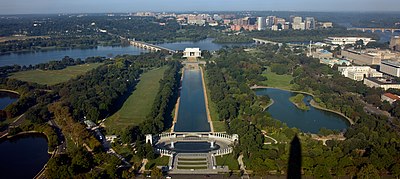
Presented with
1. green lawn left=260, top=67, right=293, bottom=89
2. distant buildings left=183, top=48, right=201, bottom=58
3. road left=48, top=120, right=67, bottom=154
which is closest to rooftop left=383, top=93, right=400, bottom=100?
green lawn left=260, top=67, right=293, bottom=89

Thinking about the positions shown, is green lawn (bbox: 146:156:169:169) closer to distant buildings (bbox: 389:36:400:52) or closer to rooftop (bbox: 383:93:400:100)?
rooftop (bbox: 383:93:400:100)

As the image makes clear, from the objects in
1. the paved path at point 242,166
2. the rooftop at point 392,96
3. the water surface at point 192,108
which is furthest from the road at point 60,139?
the rooftop at point 392,96

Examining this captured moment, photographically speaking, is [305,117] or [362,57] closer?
[305,117]

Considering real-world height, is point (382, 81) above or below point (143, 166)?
above

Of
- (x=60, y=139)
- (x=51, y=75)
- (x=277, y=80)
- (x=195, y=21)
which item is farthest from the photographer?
(x=195, y=21)

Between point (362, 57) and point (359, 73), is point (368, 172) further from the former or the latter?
point (362, 57)

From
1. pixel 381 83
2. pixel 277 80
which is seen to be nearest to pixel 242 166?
pixel 381 83

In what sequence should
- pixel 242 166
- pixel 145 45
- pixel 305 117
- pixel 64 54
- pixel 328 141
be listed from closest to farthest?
pixel 242 166 < pixel 328 141 < pixel 305 117 < pixel 64 54 < pixel 145 45

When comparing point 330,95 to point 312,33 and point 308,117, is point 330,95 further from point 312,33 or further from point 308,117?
point 312,33
